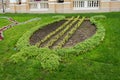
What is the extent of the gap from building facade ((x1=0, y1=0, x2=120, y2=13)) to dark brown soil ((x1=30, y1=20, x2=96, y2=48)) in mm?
7966

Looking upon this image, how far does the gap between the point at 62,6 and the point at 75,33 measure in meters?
12.7

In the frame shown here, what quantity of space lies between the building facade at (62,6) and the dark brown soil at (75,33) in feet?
26.1

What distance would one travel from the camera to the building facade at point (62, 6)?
28312mm

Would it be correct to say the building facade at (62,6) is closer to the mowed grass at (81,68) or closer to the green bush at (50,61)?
the mowed grass at (81,68)

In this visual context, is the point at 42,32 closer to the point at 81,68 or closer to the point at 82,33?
the point at 82,33

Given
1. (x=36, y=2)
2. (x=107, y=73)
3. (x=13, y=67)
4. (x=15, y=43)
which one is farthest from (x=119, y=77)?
(x=36, y=2)

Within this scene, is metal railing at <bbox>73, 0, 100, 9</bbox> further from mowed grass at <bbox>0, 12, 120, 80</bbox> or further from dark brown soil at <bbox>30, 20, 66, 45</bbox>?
mowed grass at <bbox>0, 12, 120, 80</bbox>

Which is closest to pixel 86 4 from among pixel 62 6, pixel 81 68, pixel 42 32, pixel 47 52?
pixel 62 6

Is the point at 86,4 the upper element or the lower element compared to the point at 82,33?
upper

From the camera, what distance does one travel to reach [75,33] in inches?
682

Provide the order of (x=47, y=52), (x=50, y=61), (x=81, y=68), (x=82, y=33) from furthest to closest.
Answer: (x=82, y=33) < (x=47, y=52) < (x=50, y=61) < (x=81, y=68)

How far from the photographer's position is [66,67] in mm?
11773

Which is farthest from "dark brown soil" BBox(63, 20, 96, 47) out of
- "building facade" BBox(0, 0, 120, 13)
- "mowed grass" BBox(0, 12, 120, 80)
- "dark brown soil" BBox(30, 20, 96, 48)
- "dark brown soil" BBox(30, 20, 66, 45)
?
"building facade" BBox(0, 0, 120, 13)

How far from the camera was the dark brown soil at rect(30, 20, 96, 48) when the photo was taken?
1554 centimetres
